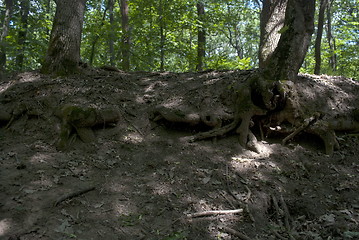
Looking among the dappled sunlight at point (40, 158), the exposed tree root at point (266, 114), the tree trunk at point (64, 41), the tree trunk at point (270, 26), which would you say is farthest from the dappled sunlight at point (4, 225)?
the tree trunk at point (270, 26)

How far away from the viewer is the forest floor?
163 inches

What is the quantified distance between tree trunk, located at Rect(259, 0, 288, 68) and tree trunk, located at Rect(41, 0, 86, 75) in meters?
5.23

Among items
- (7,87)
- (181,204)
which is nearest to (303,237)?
(181,204)

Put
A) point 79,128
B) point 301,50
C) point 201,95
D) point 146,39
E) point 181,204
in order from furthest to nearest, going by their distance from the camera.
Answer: point 146,39, point 201,95, point 301,50, point 79,128, point 181,204

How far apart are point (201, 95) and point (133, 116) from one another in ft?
5.73

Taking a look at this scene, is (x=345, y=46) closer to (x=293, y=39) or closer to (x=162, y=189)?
(x=293, y=39)

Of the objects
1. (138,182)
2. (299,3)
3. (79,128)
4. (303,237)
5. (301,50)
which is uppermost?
(299,3)

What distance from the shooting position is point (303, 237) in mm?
4195

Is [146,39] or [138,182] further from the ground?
[146,39]

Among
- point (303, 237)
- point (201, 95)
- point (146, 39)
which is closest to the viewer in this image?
point (303, 237)

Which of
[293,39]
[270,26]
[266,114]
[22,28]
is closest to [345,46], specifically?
[270,26]

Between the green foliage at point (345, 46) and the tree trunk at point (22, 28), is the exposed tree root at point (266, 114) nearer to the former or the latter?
the green foliage at point (345, 46)

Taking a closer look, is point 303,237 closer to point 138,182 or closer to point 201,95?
point 138,182

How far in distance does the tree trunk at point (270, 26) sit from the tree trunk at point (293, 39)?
5.84ft
